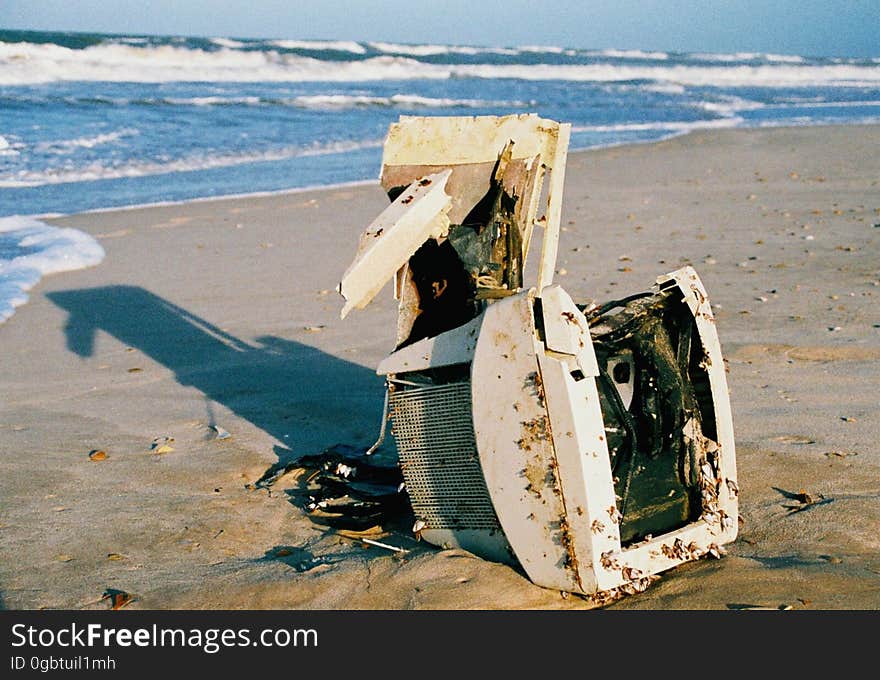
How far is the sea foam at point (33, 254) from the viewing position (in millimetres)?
7253

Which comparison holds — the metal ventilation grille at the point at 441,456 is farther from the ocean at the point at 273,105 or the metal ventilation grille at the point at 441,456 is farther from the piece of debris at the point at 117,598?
the ocean at the point at 273,105

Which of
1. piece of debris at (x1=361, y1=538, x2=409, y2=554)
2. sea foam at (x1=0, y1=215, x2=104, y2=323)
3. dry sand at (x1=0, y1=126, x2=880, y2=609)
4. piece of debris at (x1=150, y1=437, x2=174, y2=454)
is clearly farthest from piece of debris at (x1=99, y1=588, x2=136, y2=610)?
sea foam at (x1=0, y1=215, x2=104, y2=323)

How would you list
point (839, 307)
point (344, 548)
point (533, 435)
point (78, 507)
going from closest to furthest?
point (533, 435) → point (344, 548) → point (78, 507) → point (839, 307)

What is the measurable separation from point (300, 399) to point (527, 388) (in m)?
2.39

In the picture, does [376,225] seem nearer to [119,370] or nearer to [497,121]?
[497,121]

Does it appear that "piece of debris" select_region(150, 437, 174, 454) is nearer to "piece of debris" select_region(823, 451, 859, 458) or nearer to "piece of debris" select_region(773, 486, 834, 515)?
"piece of debris" select_region(773, 486, 834, 515)

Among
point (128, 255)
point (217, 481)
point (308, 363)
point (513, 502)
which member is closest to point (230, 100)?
point (128, 255)

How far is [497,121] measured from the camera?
11.2 ft

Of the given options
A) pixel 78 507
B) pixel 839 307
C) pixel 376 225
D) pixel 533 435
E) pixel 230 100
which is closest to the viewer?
pixel 533 435

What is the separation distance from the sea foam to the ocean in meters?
0.08

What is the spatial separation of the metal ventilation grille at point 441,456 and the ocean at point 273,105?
5.45 m

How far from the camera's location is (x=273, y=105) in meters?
20.8

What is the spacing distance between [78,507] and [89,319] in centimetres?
312

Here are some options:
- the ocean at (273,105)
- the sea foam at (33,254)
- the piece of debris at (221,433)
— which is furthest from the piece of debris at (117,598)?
the ocean at (273,105)
